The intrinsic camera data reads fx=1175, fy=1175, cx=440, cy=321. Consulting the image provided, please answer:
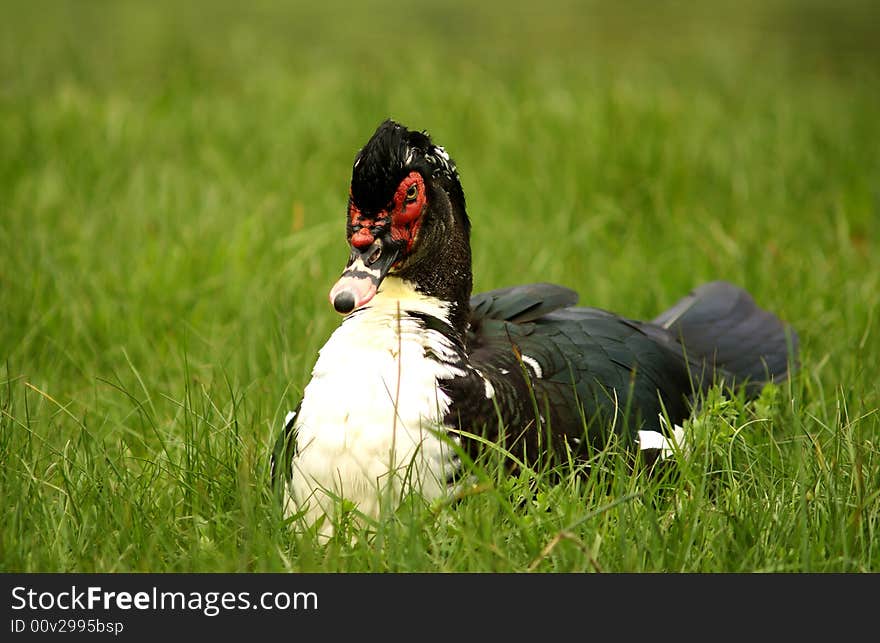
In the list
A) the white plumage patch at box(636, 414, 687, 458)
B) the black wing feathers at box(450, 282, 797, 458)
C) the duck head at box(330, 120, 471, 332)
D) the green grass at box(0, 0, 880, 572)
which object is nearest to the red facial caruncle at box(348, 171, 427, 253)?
the duck head at box(330, 120, 471, 332)

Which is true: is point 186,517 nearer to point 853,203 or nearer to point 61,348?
point 61,348

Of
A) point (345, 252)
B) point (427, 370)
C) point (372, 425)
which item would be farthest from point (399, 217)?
point (345, 252)

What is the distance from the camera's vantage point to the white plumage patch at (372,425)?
108 inches

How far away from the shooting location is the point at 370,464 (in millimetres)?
2736

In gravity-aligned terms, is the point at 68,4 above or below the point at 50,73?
above

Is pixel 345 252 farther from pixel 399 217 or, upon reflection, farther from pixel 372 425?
pixel 372 425

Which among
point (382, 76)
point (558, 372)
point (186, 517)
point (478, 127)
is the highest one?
point (382, 76)

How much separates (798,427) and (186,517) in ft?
4.91

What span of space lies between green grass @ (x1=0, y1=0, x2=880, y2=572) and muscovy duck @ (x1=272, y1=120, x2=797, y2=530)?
119 millimetres

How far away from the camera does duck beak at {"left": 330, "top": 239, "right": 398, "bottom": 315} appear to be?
9.32 feet

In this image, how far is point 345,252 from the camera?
5043 mm

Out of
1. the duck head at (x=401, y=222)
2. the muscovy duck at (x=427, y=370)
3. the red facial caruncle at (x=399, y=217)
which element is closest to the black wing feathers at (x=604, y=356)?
the muscovy duck at (x=427, y=370)

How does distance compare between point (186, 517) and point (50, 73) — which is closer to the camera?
point (186, 517)

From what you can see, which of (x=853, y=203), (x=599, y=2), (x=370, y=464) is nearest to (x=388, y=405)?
(x=370, y=464)
